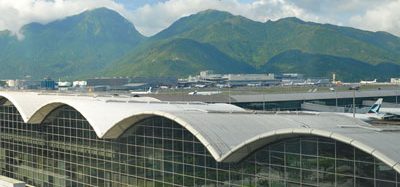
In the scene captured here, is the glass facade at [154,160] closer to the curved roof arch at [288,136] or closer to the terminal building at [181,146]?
the terminal building at [181,146]

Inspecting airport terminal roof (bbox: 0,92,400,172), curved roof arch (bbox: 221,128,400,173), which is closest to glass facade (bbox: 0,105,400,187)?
curved roof arch (bbox: 221,128,400,173)

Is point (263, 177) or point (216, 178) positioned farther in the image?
point (216, 178)

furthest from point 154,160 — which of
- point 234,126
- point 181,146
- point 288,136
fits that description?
point 288,136

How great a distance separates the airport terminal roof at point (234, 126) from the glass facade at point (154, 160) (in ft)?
2.45

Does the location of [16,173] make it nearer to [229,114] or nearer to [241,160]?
[229,114]

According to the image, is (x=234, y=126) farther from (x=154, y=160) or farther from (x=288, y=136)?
(x=154, y=160)

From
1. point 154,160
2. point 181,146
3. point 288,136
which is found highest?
point 288,136

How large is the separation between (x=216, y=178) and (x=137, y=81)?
164 m

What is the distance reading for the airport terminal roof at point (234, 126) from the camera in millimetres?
25875

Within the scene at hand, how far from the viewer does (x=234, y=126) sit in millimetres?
34031

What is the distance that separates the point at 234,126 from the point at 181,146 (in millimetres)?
3758

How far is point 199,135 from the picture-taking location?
32.4 meters

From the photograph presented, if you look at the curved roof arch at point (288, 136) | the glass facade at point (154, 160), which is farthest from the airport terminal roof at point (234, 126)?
the glass facade at point (154, 160)

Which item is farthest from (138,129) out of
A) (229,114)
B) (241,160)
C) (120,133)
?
(241,160)
